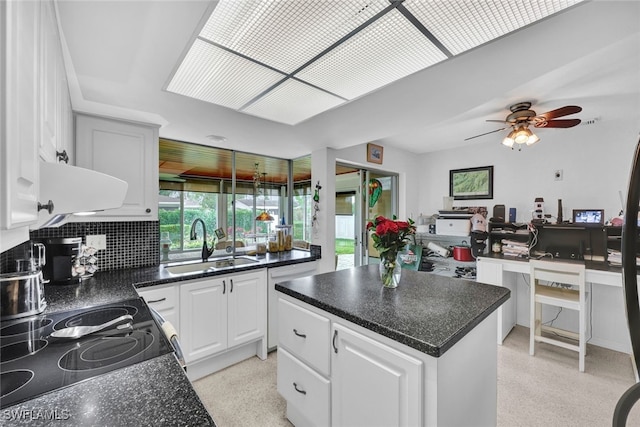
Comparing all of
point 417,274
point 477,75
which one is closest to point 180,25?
point 477,75

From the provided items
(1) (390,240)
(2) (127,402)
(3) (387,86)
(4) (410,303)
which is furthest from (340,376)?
(3) (387,86)

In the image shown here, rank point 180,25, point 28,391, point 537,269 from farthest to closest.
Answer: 1. point 537,269
2. point 180,25
3. point 28,391

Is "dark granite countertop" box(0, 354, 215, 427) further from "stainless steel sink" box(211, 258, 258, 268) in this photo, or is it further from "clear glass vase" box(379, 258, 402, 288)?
"stainless steel sink" box(211, 258, 258, 268)

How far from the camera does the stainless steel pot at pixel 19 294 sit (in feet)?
4.14

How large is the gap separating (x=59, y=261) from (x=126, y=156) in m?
0.91

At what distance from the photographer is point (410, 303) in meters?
1.42

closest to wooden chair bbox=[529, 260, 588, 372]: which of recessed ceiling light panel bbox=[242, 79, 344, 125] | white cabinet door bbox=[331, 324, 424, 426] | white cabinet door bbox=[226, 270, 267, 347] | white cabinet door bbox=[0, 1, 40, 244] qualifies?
white cabinet door bbox=[331, 324, 424, 426]

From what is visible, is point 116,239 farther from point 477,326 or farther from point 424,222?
point 424,222

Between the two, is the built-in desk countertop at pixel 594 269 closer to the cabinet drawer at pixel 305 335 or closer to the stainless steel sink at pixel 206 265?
the cabinet drawer at pixel 305 335

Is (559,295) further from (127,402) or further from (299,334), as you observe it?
(127,402)

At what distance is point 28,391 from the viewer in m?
0.76

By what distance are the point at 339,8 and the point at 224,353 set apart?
267 cm

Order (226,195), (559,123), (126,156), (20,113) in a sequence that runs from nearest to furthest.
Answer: (20,113)
(126,156)
(559,123)
(226,195)

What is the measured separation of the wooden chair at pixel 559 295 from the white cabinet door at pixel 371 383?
232 centimetres
